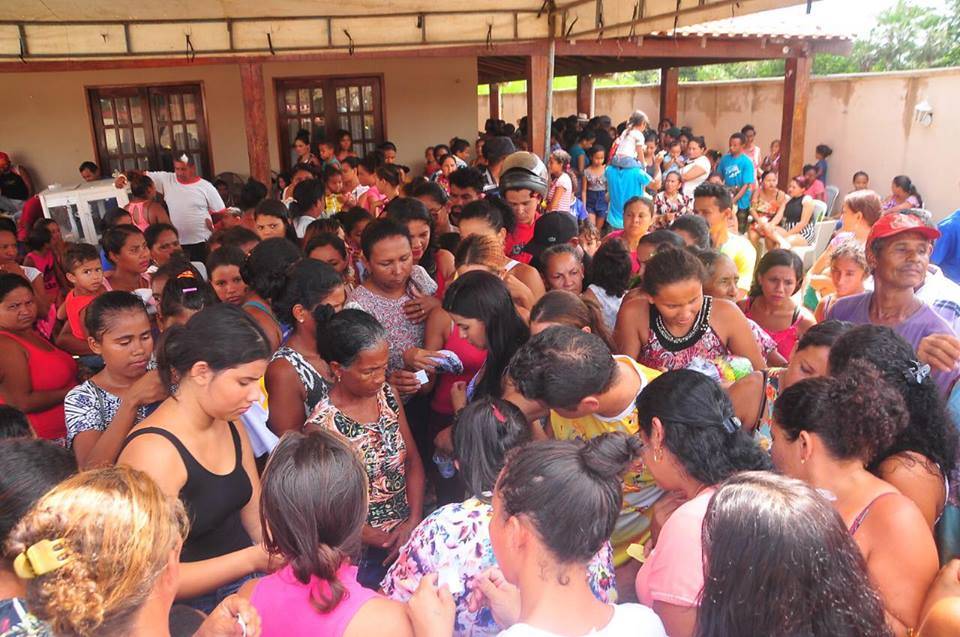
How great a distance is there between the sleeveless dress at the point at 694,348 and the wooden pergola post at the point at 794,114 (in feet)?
30.3

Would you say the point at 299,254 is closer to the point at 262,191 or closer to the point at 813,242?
the point at 262,191

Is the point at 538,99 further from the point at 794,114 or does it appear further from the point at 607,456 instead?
the point at 607,456

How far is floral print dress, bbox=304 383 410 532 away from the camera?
2385 mm

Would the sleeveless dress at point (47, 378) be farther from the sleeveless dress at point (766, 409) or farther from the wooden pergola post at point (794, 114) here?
the wooden pergola post at point (794, 114)

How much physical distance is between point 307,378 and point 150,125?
8477 millimetres

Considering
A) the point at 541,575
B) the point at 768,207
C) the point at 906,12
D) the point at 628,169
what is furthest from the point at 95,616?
the point at 906,12

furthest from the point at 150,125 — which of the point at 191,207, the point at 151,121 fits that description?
the point at 191,207

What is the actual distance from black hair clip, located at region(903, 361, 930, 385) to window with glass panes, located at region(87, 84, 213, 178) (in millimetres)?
9363

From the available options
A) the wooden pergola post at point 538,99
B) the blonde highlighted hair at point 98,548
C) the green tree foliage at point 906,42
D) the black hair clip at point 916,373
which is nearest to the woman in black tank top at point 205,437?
the blonde highlighted hair at point 98,548

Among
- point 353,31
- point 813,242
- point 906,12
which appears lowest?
point 813,242

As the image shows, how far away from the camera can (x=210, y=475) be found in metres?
2.02

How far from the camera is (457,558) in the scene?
1.67m

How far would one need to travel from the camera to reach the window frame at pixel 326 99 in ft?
31.2

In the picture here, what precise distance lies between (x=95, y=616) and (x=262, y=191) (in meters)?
5.41
